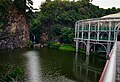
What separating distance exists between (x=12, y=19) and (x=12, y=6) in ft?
12.4

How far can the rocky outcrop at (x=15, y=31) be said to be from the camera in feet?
203

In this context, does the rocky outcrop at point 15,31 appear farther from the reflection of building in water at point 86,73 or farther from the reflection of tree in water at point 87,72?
the reflection of building in water at point 86,73

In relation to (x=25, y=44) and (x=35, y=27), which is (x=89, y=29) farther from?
(x=35, y=27)

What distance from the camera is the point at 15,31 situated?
6512cm

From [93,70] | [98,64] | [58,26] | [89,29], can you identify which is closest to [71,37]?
[58,26]

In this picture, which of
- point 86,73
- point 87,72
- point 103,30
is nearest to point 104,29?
point 103,30

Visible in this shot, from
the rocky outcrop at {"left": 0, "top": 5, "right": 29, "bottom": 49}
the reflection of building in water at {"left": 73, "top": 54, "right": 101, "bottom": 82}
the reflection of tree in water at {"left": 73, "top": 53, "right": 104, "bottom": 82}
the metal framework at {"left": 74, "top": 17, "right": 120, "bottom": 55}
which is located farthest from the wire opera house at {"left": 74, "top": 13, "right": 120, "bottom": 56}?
the rocky outcrop at {"left": 0, "top": 5, "right": 29, "bottom": 49}

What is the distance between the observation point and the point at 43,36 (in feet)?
242

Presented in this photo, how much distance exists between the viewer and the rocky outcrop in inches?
2436

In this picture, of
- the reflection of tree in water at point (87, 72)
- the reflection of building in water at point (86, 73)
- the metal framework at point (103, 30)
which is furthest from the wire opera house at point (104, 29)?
the reflection of building in water at point (86, 73)

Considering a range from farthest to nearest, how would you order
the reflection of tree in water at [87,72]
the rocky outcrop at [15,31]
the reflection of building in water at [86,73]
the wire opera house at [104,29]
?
the rocky outcrop at [15,31]
the wire opera house at [104,29]
the reflection of tree in water at [87,72]
the reflection of building in water at [86,73]

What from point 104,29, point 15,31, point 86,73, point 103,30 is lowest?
point 86,73

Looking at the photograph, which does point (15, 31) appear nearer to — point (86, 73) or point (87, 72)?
point (87, 72)

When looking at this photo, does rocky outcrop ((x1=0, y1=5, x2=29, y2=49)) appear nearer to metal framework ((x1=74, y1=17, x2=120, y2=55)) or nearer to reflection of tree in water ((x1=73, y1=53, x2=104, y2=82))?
metal framework ((x1=74, y1=17, x2=120, y2=55))
